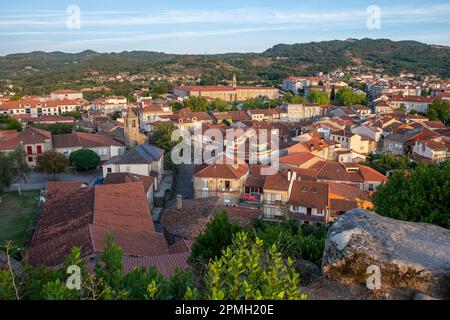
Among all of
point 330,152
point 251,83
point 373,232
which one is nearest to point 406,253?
point 373,232

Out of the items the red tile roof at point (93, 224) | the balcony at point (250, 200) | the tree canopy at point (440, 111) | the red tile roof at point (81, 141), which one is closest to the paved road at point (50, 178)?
Answer: the red tile roof at point (81, 141)

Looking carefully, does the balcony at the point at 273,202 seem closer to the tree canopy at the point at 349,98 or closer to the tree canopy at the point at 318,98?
the tree canopy at the point at 318,98

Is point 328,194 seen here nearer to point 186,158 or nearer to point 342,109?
point 186,158

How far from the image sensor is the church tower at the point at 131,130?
39.0m

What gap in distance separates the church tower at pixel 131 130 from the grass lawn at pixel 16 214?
1144cm

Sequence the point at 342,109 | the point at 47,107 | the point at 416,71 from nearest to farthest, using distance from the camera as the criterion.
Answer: the point at 342,109 → the point at 47,107 → the point at 416,71

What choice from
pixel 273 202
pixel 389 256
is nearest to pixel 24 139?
pixel 273 202

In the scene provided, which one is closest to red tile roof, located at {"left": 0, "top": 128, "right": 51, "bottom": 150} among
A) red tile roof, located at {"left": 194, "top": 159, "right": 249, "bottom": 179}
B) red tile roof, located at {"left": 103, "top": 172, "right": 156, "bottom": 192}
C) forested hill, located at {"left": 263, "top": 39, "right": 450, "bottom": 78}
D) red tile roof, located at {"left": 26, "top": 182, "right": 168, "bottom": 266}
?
red tile roof, located at {"left": 103, "top": 172, "right": 156, "bottom": 192}

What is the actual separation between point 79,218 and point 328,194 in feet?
48.6

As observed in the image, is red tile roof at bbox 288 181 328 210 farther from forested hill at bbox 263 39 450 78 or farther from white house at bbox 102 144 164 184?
forested hill at bbox 263 39 450 78

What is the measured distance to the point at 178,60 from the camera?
183375 mm

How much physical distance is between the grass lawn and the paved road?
161 cm

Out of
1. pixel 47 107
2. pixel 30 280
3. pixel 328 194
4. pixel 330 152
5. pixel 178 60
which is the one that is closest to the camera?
pixel 30 280
